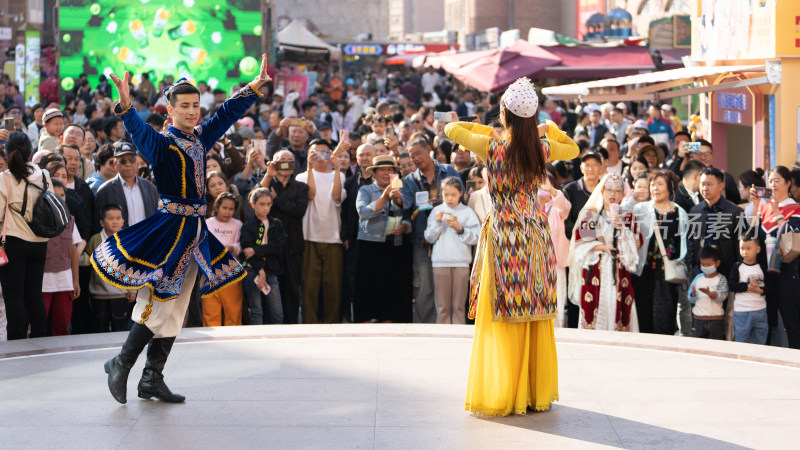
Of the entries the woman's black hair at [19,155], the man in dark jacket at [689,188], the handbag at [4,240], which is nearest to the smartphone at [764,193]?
the man in dark jacket at [689,188]

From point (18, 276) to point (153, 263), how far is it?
2.80m

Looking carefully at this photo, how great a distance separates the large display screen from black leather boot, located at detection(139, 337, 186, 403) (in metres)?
17.3

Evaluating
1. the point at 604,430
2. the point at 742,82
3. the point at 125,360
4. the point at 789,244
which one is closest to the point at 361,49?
the point at 742,82

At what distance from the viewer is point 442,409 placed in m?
6.13

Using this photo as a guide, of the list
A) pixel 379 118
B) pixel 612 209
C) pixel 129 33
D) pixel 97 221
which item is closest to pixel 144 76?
pixel 129 33

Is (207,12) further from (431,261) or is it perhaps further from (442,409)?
(442,409)

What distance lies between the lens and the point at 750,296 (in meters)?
8.66

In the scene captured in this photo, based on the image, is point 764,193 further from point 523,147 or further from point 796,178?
point 523,147

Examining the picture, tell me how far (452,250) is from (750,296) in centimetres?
249

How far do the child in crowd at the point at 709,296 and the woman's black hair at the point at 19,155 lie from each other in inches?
212

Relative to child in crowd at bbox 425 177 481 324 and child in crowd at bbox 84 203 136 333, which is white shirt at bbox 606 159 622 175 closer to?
child in crowd at bbox 425 177 481 324

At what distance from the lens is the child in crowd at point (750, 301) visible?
340 inches

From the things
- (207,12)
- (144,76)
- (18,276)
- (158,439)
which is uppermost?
(207,12)

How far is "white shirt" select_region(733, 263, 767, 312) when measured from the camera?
866 centimetres
